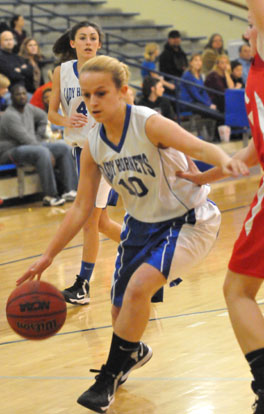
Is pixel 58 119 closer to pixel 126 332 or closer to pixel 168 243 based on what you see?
pixel 168 243

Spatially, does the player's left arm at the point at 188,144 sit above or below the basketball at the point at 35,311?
above

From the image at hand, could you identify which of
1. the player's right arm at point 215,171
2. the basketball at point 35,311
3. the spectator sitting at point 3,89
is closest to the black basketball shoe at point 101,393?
the basketball at point 35,311

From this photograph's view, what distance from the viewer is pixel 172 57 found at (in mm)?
13539

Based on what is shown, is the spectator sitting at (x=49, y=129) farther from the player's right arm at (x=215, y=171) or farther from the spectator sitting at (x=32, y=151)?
the player's right arm at (x=215, y=171)

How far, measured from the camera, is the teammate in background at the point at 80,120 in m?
5.26

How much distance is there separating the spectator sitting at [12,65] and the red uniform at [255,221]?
8277 millimetres

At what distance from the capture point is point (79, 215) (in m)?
3.52

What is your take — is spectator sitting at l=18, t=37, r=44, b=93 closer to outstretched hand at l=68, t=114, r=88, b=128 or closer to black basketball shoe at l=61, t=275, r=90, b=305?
outstretched hand at l=68, t=114, r=88, b=128

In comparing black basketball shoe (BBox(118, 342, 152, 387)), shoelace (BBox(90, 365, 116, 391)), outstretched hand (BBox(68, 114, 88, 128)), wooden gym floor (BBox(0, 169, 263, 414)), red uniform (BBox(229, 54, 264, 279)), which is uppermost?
red uniform (BBox(229, 54, 264, 279))

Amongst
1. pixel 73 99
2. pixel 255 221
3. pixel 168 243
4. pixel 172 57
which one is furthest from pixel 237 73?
pixel 255 221

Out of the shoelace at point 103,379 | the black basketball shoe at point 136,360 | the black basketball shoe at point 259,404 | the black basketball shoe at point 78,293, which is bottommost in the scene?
the black basketball shoe at point 78,293

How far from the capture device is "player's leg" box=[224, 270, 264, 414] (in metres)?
3.00

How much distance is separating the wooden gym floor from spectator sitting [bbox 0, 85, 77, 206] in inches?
132

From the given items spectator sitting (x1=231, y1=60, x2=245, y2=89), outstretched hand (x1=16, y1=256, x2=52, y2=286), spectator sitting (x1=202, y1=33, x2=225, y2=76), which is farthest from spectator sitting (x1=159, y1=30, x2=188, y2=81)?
outstretched hand (x1=16, y1=256, x2=52, y2=286)
